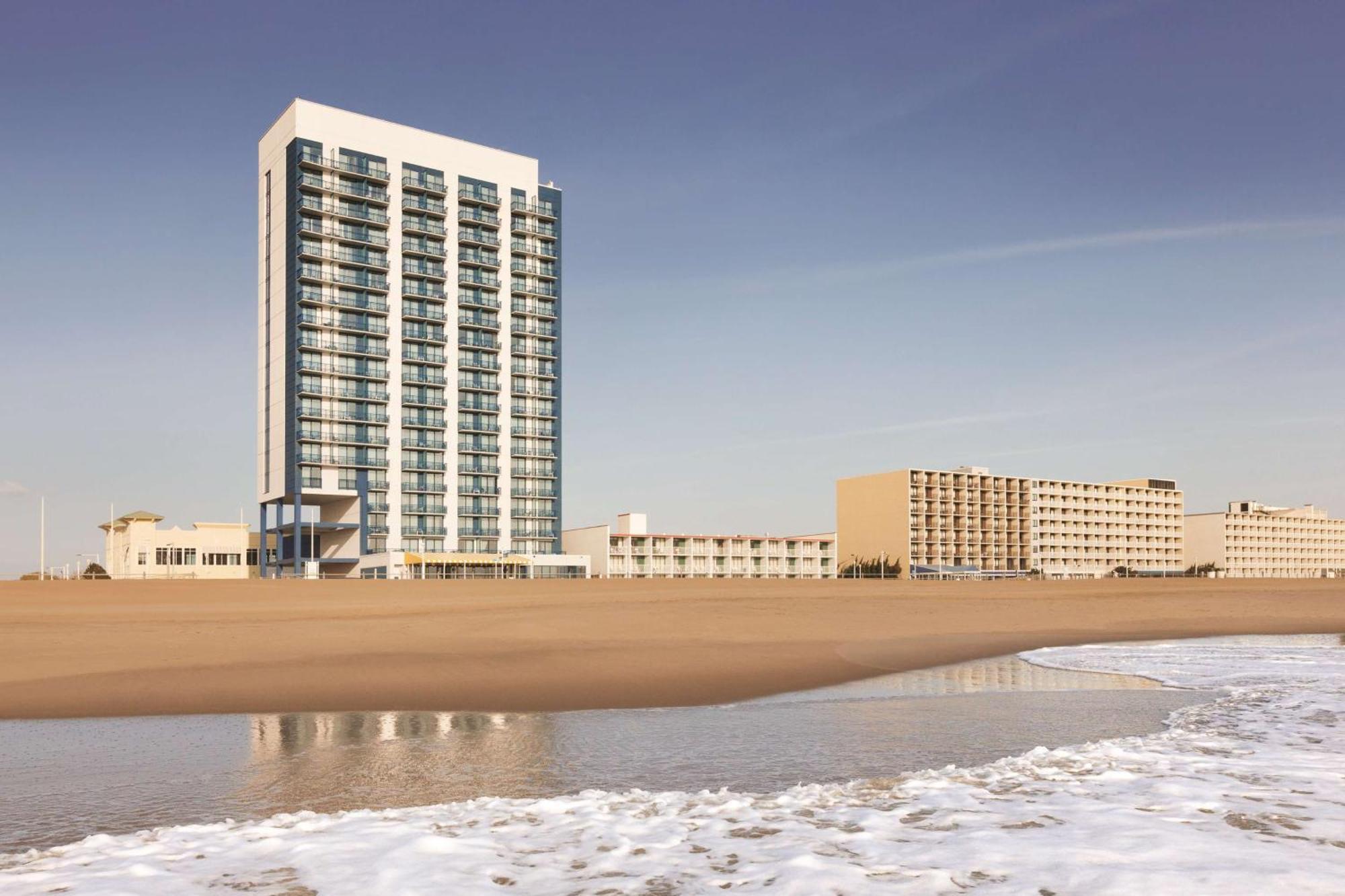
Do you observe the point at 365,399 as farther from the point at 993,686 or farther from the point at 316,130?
the point at 993,686

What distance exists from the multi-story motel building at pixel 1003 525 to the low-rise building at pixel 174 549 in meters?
87.7

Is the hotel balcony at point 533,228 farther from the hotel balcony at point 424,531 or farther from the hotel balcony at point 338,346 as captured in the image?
the hotel balcony at point 424,531

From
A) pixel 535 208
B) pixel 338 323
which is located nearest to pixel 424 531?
pixel 338 323

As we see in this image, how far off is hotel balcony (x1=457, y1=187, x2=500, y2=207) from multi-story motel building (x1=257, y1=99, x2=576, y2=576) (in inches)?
6.6

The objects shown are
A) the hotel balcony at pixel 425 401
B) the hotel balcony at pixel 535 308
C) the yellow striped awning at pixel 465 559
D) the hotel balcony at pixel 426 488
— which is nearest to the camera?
the yellow striped awning at pixel 465 559

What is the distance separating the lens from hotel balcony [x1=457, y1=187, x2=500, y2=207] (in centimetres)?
11494

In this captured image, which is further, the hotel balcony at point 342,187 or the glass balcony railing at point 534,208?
the glass balcony railing at point 534,208

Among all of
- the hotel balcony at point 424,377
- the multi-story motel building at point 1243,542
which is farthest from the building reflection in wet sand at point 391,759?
the multi-story motel building at point 1243,542

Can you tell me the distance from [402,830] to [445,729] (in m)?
6.08

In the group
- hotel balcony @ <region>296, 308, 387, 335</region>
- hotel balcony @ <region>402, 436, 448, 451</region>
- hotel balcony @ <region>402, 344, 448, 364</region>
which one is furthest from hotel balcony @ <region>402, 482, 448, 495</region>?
hotel balcony @ <region>296, 308, 387, 335</region>

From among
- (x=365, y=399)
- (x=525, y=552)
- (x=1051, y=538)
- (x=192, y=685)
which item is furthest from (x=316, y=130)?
(x=1051, y=538)

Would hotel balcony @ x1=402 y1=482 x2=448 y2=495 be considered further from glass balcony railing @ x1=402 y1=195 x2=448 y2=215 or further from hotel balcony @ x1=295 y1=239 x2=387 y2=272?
glass balcony railing @ x1=402 y1=195 x2=448 y2=215

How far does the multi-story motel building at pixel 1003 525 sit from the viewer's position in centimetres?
15038

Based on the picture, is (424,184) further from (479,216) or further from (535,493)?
(535,493)
